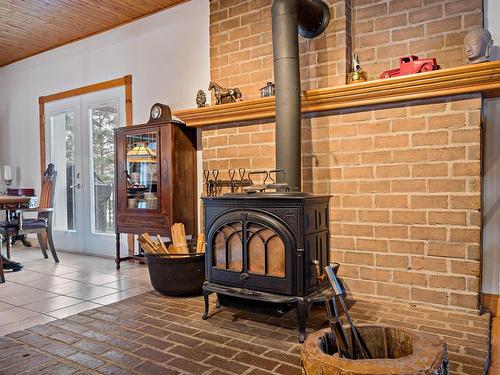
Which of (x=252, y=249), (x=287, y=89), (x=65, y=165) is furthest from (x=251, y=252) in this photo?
(x=65, y=165)

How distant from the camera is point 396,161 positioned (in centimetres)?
257

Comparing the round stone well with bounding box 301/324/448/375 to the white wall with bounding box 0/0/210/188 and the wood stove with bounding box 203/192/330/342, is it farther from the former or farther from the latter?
the white wall with bounding box 0/0/210/188

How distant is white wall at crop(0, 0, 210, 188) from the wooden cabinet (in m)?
0.44

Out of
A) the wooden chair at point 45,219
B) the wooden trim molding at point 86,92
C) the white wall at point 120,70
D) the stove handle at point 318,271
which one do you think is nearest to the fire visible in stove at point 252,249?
the stove handle at point 318,271

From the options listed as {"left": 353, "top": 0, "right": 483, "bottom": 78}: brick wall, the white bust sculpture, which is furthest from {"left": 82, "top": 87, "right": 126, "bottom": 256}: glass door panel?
the white bust sculpture

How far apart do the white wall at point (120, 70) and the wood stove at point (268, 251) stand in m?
1.84

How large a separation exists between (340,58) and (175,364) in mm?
2173

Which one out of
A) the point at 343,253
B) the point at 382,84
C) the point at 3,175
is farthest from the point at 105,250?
the point at 382,84

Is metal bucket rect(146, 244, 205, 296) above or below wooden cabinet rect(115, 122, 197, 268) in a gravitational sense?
below

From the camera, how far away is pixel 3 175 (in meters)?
5.68

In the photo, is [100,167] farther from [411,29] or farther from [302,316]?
[411,29]

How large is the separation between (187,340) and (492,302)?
188 centimetres

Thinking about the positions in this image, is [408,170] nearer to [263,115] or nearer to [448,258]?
[448,258]

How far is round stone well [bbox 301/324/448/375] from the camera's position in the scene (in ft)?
3.43
